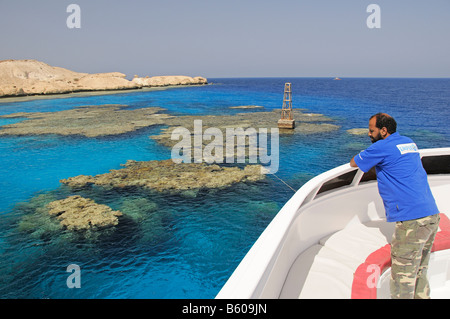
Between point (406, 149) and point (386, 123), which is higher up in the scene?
point (386, 123)

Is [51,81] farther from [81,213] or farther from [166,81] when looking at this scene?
[81,213]

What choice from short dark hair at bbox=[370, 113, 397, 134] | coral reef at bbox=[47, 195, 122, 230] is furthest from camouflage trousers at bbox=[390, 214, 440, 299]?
coral reef at bbox=[47, 195, 122, 230]

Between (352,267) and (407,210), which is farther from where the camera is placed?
(352,267)

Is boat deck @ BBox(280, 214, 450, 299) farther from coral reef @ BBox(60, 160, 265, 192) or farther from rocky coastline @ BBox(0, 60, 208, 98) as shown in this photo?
rocky coastline @ BBox(0, 60, 208, 98)

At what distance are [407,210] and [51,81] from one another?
326ft

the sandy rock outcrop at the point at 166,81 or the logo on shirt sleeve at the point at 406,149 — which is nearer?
the logo on shirt sleeve at the point at 406,149

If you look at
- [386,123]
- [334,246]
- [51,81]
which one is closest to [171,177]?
[334,246]

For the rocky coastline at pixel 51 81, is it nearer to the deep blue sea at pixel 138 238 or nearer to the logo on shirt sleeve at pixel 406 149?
the deep blue sea at pixel 138 238

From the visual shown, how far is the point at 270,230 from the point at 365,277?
1508 millimetres

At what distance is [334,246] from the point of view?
4.33 m

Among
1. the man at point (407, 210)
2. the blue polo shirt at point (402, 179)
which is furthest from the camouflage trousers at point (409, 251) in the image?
the blue polo shirt at point (402, 179)

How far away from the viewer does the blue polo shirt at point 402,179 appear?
313 centimetres
